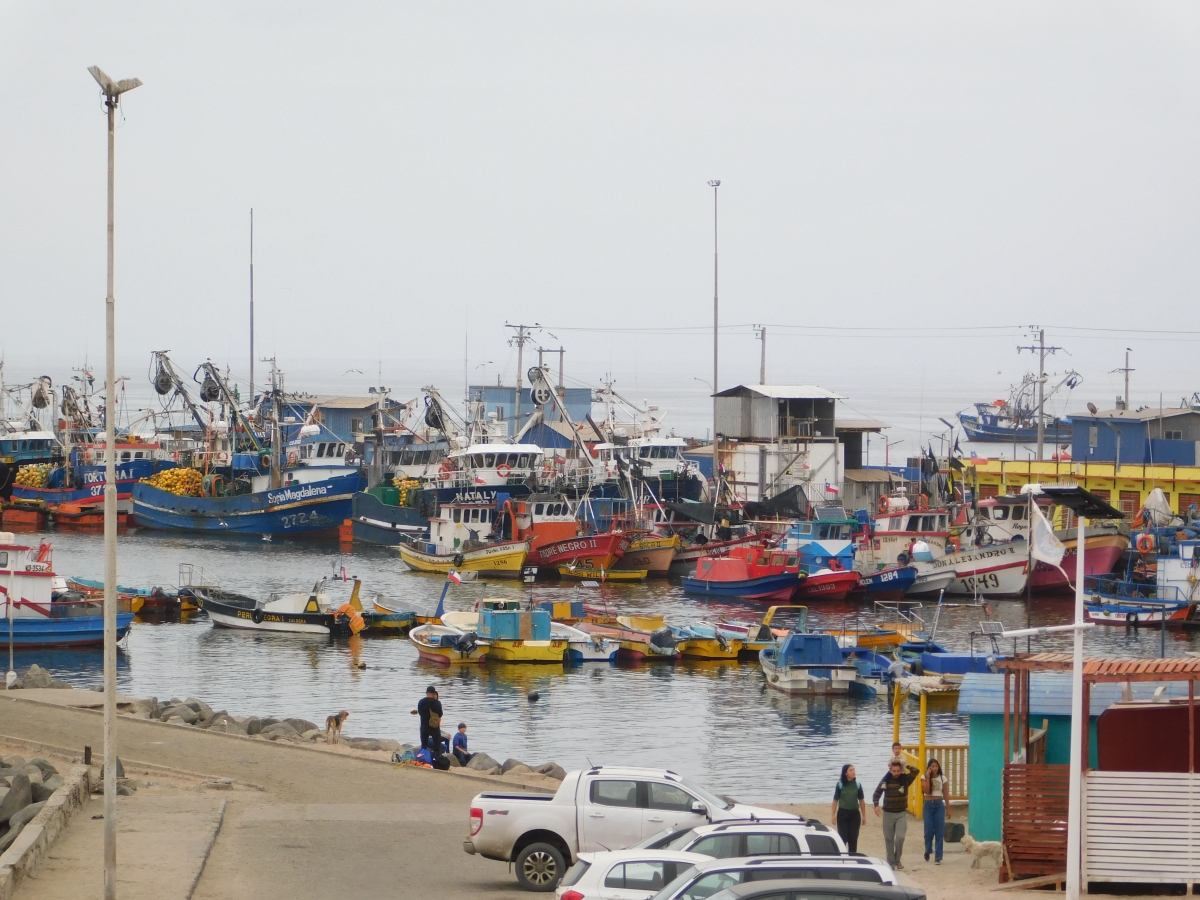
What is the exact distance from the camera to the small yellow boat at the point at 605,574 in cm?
5859

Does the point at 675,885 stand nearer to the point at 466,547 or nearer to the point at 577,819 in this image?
the point at 577,819

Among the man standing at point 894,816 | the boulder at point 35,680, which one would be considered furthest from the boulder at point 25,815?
the boulder at point 35,680

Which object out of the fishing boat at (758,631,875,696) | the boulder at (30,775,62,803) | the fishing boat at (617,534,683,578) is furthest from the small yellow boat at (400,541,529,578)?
the boulder at (30,775,62,803)

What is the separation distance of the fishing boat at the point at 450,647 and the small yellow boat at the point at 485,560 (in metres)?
18.2

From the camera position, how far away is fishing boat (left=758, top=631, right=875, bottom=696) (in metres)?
35.8

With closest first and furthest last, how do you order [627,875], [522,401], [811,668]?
[627,875] < [811,668] < [522,401]

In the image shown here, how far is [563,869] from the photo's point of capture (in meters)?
15.0

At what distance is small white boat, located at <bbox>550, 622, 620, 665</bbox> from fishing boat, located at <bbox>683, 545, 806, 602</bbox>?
48.8ft

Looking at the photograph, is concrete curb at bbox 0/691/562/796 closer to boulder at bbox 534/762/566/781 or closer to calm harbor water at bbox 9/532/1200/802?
boulder at bbox 534/762/566/781

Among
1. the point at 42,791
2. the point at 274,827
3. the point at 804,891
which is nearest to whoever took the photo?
the point at 804,891

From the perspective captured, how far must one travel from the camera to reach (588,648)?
39906mm

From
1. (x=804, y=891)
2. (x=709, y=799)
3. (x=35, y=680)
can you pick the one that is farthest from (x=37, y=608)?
(x=804, y=891)

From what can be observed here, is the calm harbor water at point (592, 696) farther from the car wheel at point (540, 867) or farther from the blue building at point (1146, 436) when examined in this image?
the blue building at point (1146, 436)

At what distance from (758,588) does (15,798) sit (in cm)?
3963
